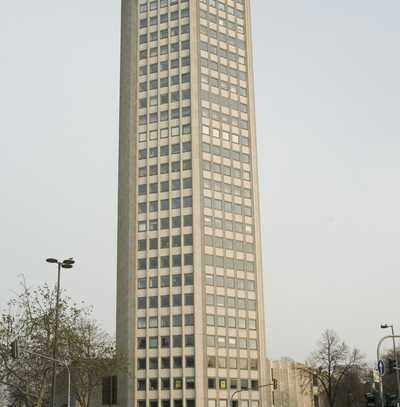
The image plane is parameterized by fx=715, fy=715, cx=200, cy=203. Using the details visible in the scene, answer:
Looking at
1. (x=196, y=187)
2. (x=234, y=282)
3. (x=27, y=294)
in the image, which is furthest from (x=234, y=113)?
(x=27, y=294)

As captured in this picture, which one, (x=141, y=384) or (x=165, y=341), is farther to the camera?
(x=165, y=341)

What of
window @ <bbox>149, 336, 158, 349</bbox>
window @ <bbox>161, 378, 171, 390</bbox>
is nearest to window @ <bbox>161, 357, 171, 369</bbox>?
window @ <bbox>161, 378, 171, 390</bbox>

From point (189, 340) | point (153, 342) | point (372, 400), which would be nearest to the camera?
point (372, 400)

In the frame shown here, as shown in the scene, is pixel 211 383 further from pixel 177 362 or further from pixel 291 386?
pixel 291 386

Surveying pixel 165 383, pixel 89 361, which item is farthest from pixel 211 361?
pixel 89 361

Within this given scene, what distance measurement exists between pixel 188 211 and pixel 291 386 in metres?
34.0

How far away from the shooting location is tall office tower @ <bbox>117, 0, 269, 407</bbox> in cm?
10806

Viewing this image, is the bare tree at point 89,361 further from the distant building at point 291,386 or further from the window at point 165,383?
the distant building at point 291,386

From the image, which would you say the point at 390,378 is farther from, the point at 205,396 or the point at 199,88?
the point at 199,88

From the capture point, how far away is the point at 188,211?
369ft

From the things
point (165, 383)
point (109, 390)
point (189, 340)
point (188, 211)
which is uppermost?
point (188, 211)

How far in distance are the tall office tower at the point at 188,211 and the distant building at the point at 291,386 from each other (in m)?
4.28

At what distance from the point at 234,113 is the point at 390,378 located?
51533 mm

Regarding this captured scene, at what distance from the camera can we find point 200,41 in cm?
12038
